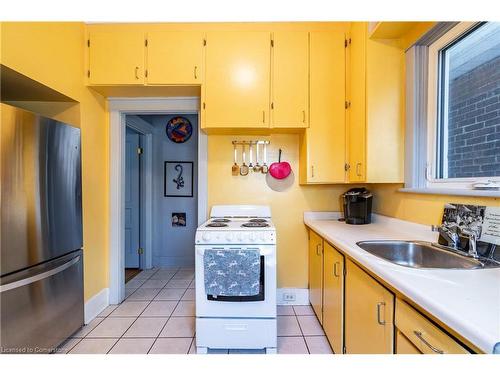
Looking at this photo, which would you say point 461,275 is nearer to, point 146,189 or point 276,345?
point 276,345

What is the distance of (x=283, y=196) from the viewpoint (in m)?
2.41

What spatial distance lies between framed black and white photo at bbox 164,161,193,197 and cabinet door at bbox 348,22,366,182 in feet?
7.58

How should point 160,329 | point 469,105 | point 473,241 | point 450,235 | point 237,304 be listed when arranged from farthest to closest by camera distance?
1. point 160,329
2. point 237,304
3. point 469,105
4. point 450,235
5. point 473,241

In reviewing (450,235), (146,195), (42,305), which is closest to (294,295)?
(450,235)

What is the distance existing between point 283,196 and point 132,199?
2.23 m

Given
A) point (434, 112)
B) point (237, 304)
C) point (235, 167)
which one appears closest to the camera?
point (434, 112)

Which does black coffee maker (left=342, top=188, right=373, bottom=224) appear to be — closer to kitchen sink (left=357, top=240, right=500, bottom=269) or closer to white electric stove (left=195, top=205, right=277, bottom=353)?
kitchen sink (left=357, top=240, right=500, bottom=269)

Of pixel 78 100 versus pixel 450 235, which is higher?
pixel 78 100

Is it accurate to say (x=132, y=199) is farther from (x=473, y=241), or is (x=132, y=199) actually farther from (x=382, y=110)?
(x=473, y=241)

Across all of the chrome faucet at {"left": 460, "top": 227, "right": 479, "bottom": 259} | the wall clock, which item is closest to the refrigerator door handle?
the wall clock

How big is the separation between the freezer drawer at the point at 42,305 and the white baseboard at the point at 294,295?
5.54 feet
